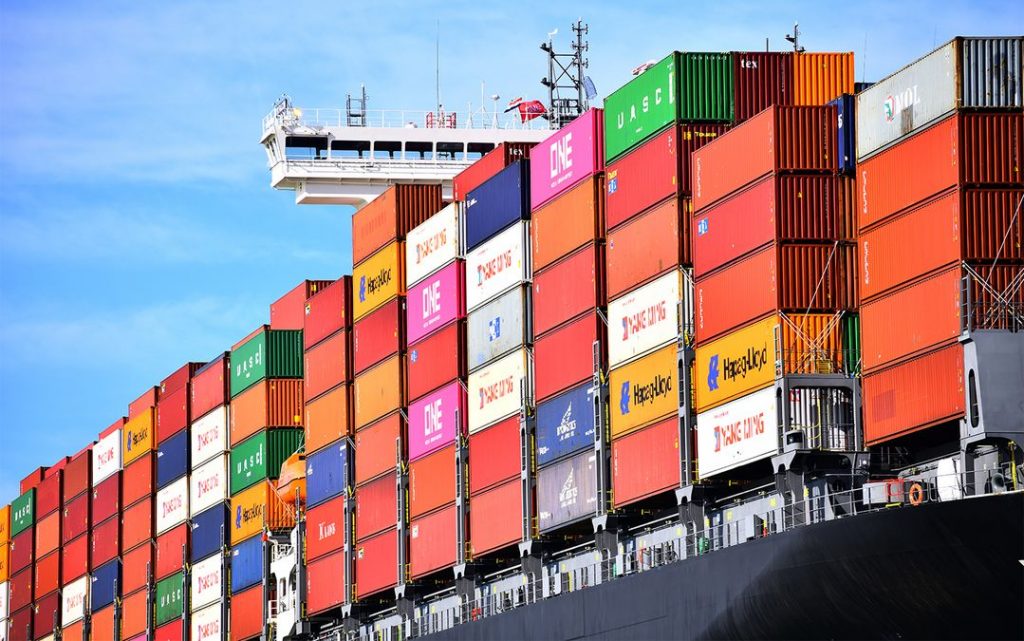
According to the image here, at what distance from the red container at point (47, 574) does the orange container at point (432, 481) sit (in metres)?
40.1

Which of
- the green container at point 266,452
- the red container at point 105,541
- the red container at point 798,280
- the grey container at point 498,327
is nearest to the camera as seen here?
the red container at point 798,280

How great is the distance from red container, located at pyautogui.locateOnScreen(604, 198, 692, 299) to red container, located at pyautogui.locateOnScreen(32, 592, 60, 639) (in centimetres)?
5174

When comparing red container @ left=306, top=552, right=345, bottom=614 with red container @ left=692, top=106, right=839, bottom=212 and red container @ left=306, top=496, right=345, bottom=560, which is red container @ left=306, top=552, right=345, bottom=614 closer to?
red container @ left=306, top=496, right=345, bottom=560

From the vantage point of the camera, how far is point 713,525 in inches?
1604

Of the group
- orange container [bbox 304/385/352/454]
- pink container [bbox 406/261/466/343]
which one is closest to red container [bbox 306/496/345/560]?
orange container [bbox 304/385/352/454]

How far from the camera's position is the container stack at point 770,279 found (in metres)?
37.0

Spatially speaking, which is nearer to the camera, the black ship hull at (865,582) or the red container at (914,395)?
the black ship hull at (865,582)

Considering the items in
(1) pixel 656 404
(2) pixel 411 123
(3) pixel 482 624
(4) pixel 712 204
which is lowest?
(3) pixel 482 624

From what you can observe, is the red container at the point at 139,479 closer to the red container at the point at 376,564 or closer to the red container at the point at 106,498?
the red container at the point at 106,498

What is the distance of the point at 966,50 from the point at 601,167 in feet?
38.6

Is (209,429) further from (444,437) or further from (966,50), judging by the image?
(966,50)

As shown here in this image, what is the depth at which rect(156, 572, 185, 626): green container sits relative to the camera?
232 ft

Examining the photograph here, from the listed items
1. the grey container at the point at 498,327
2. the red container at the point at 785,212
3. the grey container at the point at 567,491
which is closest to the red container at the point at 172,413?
the grey container at the point at 498,327

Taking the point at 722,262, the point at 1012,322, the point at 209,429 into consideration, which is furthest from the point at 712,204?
the point at 209,429
